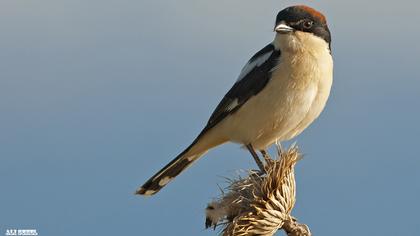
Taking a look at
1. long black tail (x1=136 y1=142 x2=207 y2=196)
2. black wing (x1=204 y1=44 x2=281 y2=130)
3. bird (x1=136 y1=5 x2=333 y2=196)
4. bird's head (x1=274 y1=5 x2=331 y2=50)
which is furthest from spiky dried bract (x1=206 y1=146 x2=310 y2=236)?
long black tail (x1=136 y1=142 x2=207 y2=196)

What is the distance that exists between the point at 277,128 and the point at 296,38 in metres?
0.94

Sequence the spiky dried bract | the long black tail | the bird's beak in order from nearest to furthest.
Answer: the spiky dried bract
the bird's beak
the long black tail

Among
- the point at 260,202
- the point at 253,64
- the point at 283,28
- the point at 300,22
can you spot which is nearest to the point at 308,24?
the point at 300,22

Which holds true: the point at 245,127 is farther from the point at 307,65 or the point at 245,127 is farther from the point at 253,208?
the point at 253,208

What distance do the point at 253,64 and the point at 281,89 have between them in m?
0.66

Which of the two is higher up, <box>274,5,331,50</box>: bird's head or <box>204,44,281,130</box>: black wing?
<box>274,5,331,50</box>: bird's head

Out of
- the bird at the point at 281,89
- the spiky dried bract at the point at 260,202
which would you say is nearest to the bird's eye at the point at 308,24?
the bird at the point at 281,89

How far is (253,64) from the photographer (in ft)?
23.2

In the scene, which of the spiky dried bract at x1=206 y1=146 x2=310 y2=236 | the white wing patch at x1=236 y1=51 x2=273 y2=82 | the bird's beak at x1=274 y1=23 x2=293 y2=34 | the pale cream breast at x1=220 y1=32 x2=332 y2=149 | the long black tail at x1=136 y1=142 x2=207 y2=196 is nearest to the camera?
the spiky dried bract at x1=206 y1=146 x2=310 y2=236

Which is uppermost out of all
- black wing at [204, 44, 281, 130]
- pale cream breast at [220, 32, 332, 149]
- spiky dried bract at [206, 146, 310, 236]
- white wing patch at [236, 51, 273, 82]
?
white wing patch at [236, 51, 273, 82]

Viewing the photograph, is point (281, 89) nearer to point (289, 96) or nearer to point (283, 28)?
point (289, 96)

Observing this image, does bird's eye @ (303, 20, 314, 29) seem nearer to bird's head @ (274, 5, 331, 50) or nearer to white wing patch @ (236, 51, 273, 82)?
bird's head @ (274, 5, 331, 50)

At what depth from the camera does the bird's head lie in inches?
261

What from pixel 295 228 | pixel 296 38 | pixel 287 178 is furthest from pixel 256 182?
pixel 296 38
